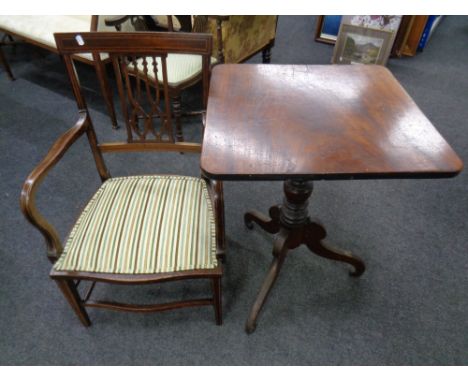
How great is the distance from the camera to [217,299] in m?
1.10

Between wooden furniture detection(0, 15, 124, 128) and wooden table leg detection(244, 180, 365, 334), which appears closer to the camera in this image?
wooden table leg detection(244, 180, 365, 334)

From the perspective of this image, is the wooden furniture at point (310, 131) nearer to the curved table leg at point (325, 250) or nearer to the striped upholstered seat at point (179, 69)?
the curved table leg at point (325, 250)

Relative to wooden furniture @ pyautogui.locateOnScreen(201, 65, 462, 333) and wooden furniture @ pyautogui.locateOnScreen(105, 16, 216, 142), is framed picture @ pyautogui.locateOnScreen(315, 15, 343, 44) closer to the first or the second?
wooden furniture @ pyautogui.locateOnScreen(105, 16, 216, 142)

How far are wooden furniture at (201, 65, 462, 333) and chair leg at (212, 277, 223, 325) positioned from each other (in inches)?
4.5

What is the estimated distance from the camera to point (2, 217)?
5.26ft

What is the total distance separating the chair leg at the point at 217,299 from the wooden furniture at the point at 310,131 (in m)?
0.11

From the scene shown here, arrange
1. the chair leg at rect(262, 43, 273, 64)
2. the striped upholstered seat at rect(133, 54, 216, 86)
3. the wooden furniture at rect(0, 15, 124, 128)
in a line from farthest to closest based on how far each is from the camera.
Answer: the chair leg at rect(262, 43, 273, 64) < the wooden furniture at rect(0, 15, 124, 128) < the striped upholstered seat at rect(133, 54, 216, 86)

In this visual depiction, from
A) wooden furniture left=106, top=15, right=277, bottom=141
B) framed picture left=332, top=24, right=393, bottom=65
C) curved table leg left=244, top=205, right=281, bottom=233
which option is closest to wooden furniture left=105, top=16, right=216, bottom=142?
wooden furniture left=106, top=15, right=277, bottom=141

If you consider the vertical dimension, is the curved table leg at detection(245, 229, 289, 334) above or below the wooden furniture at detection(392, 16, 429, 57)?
below

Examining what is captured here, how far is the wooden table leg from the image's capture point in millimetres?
1087

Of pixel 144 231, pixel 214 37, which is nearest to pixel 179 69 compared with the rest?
pixel 214 37

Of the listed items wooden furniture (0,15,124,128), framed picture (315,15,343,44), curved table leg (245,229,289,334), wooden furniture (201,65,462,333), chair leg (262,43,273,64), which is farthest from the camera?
framed picture (315,15,343,44)

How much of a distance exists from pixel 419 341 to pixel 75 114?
245 cm

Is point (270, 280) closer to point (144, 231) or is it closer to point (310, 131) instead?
point (144, 231)
